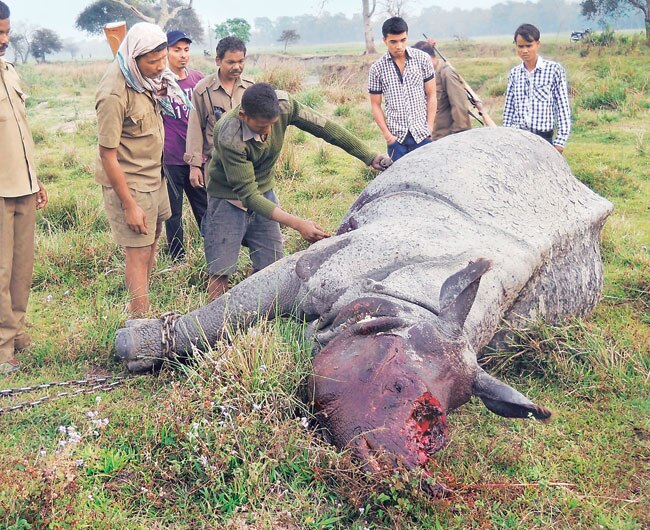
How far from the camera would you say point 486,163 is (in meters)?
5.07

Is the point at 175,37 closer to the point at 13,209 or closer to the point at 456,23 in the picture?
the point at 13,209

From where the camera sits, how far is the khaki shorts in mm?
5152

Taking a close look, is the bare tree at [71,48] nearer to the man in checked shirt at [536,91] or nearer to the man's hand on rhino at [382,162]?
the man in checked shirt at [536,91]

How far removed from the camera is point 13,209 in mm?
4934

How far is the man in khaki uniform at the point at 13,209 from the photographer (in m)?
4.82

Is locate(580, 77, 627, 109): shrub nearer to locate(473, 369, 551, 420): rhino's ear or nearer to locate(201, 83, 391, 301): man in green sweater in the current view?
locate(201, 83, 391, 301): man in green sweater

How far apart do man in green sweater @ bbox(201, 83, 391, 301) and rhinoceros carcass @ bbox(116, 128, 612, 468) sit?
1.77ft

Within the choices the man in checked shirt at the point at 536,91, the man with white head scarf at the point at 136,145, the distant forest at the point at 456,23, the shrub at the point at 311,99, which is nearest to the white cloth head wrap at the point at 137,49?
the man with white head scarf at the point at 136,145

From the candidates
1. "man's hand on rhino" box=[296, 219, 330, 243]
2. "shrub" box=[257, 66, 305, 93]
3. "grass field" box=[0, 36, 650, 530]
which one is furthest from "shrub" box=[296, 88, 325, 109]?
"man's hand on rhino" box=[296, 219, 330, 243]

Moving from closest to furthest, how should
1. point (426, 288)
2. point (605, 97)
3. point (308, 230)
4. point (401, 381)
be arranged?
point (401, 381) < point (426, 288) < point (308, 230) < point (605, 97)

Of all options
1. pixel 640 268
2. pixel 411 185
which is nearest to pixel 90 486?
pixel 411 185

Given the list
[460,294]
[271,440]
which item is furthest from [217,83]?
[271,440]

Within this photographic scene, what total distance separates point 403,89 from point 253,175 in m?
2.60

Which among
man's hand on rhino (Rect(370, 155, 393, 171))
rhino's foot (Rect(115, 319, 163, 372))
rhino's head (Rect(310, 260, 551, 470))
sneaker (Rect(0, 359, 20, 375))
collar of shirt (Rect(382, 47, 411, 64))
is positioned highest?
collar of shirt (Rect(382, 47, 411, 64))
